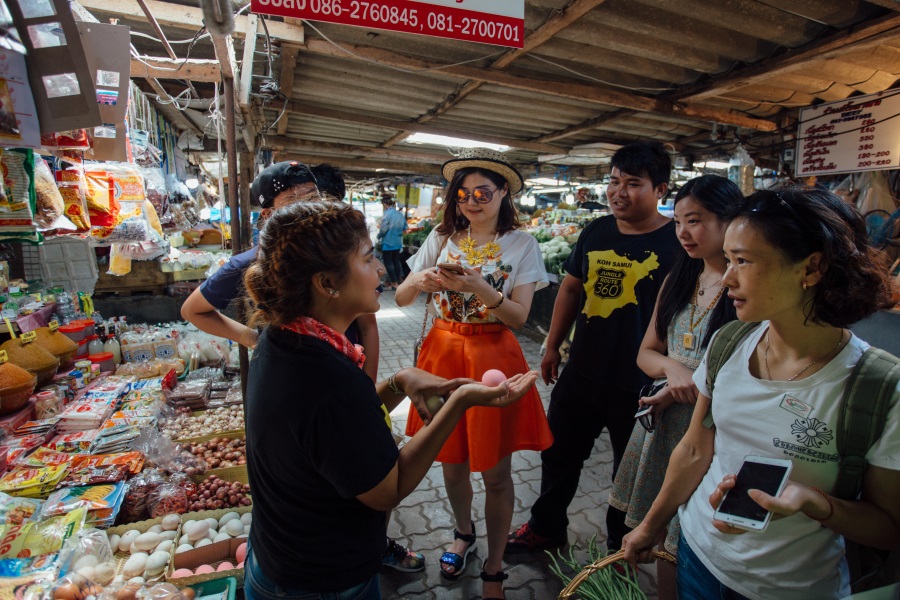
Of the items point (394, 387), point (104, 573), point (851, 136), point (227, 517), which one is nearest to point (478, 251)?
point (394, 387)

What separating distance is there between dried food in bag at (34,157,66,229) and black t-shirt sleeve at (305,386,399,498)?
1926mm

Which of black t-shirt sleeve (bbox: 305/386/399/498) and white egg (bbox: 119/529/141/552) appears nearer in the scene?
black t-shirt sleeve (bbox: 305/386/399/498)

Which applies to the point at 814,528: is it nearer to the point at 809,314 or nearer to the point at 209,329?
the point at 809,314

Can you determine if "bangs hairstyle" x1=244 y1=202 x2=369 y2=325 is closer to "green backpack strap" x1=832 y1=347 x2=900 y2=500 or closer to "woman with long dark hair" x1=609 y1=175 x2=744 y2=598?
"green backpack strap" x1=832 y1=347 x2=900 y2=500

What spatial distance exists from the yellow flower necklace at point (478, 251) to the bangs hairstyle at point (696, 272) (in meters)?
0.76

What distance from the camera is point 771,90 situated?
4.99 metres

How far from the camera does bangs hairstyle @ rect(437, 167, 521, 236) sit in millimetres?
2225

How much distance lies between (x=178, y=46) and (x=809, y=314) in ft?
15.8

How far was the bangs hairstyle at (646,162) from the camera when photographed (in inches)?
87.7

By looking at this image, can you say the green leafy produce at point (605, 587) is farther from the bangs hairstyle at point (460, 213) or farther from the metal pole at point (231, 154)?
the metal pole at point (231, 154)

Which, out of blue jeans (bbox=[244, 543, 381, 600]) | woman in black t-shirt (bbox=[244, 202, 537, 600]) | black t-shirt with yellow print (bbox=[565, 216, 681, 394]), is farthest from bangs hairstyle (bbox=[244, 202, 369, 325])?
black t-shirt with yellow print (bbox=[565, 216, 681, 394])

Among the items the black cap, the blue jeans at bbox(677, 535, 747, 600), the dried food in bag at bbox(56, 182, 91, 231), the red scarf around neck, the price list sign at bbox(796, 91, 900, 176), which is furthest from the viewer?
the price list sign at bbox(796, 91, 900, 176)

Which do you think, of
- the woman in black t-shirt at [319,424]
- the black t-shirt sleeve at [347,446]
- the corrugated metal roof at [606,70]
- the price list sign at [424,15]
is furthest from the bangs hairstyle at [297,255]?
the corrugated metal roof at [606,70]

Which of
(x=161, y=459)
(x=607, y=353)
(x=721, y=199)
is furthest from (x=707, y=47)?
(x=161, y=459)
